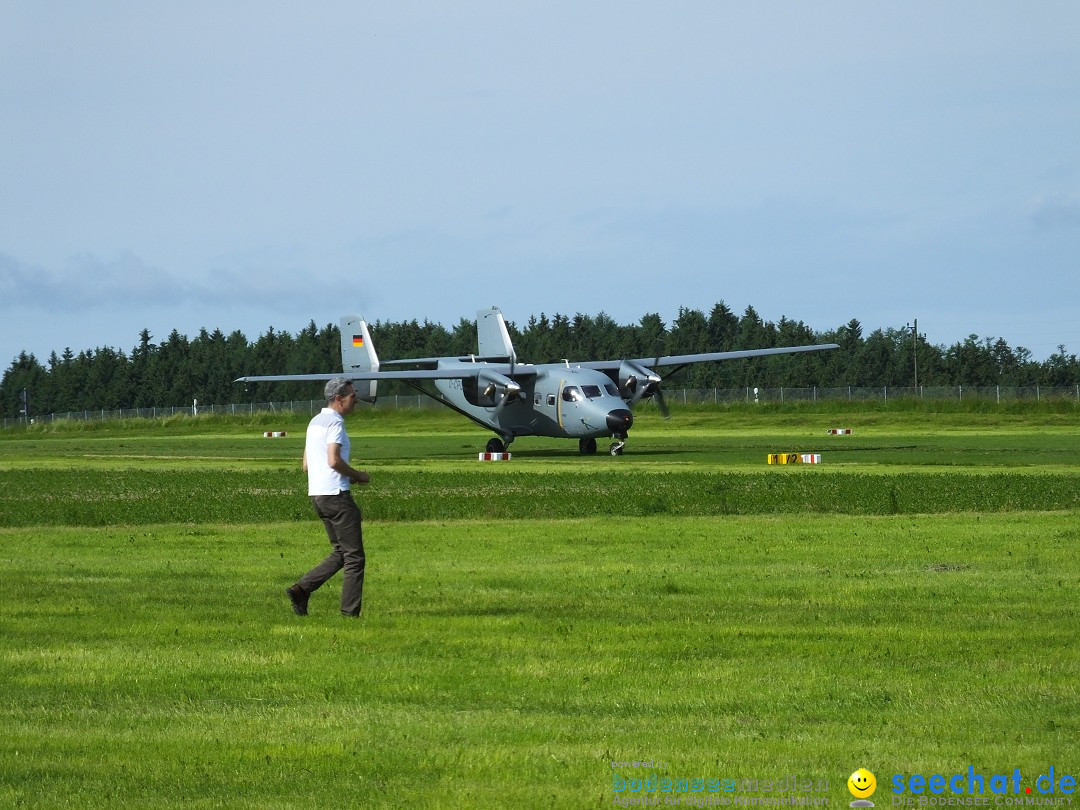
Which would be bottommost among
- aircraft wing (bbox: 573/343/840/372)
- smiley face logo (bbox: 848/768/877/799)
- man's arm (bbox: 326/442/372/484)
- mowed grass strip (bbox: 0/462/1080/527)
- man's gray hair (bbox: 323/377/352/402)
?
mowed grass strip (bbox: 0/462/1080/527)

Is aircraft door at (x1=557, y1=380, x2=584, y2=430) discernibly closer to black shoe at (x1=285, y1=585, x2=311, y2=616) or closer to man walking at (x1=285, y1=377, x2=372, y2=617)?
black shoe at (x1=285, y1=585, x2=311, y2=616)

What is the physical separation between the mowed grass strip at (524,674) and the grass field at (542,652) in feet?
0.10

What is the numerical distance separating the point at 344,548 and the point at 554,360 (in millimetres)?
143401

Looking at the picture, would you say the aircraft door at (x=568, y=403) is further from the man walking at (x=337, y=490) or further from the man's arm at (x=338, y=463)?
the man's arm at (x=338, y=463)

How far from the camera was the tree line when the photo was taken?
445ft

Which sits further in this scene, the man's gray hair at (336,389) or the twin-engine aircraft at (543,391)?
the twin-engine aircraft at (543,391)

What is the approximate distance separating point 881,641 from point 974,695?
7.36 ft

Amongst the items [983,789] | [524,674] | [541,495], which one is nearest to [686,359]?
[541,495]

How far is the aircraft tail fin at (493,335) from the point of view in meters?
58.7

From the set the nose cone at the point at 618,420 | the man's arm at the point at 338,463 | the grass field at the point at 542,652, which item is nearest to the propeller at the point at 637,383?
the nose cone at the point at 618,420

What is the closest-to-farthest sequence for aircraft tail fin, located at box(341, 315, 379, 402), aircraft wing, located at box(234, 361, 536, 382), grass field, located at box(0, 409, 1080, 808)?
grass field, located at box(0, 409, 1080, 808) → aircraft wing, located at box(234, 361, 536, 382) → aircraft tail fin, located at box(341, 315, 379, 402)

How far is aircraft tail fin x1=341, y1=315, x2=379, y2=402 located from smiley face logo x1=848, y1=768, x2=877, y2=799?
54.7 m

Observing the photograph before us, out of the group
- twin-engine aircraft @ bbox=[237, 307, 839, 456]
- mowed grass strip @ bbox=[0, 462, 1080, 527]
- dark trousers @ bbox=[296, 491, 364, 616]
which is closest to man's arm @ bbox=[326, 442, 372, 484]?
dark trousers @ bbox=[296, 491, 364, 616]

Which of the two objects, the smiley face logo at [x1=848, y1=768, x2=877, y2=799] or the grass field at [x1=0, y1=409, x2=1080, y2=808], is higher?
the smiley face logo at [x1=848, y1=768, x2=877, y2=799]
